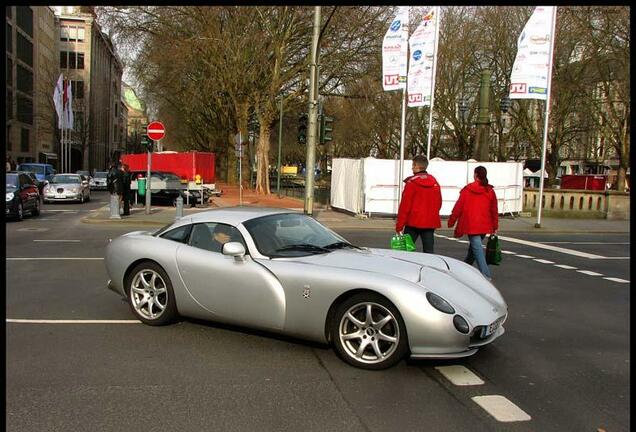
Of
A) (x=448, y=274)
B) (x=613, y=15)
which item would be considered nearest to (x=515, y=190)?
(x=613, y=15)

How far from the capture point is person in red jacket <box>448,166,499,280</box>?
7668 millimetres

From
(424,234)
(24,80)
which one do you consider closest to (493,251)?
(424,234)

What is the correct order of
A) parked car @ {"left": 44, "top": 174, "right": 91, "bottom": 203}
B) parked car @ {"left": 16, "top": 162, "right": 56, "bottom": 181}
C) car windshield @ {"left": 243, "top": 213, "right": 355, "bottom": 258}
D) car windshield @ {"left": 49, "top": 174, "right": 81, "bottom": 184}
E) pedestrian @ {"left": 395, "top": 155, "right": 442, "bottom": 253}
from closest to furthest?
car windshield @ {"left": 243, "top": 213, "right": 355, "bottom": 258}
pedestrian @ {"left": 395, "top": 155, "right": 442, "bottom": 253}
parked car @ {"left": 44, "top": 174, "right": 91, "bottom": 203}
car windshield @ {"left": 49, "top": 174, "right": 81, "bottom": 184}
parked car @ {"left": 16, "top": 162, "right": 56, "bottom": 181}

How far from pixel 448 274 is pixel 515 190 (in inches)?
748

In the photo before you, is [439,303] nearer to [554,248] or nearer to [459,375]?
[459,375]

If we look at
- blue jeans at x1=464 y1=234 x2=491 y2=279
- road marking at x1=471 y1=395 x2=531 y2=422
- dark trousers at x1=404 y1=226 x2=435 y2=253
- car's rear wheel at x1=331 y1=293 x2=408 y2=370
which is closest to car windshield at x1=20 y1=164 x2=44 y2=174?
dark trousers at x1=404 y1=226 x2=435 y2=253

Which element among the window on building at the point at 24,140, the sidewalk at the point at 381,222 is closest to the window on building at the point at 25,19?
the window on building at the point at 24,140

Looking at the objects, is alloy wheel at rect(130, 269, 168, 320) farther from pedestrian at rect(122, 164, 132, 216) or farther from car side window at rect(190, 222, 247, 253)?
pedestrian at rect(122, 164, 132, 216)

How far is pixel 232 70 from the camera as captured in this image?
99.8ft

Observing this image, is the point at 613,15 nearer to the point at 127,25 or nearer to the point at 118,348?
the point at 127,25

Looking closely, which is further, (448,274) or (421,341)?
(448,274)

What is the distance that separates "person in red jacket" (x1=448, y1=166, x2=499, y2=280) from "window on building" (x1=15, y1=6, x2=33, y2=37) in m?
66.6

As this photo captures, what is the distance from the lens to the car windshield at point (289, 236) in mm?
5316

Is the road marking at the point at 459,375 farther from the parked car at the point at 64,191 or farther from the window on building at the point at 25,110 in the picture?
the window on building at the point at 25,110
